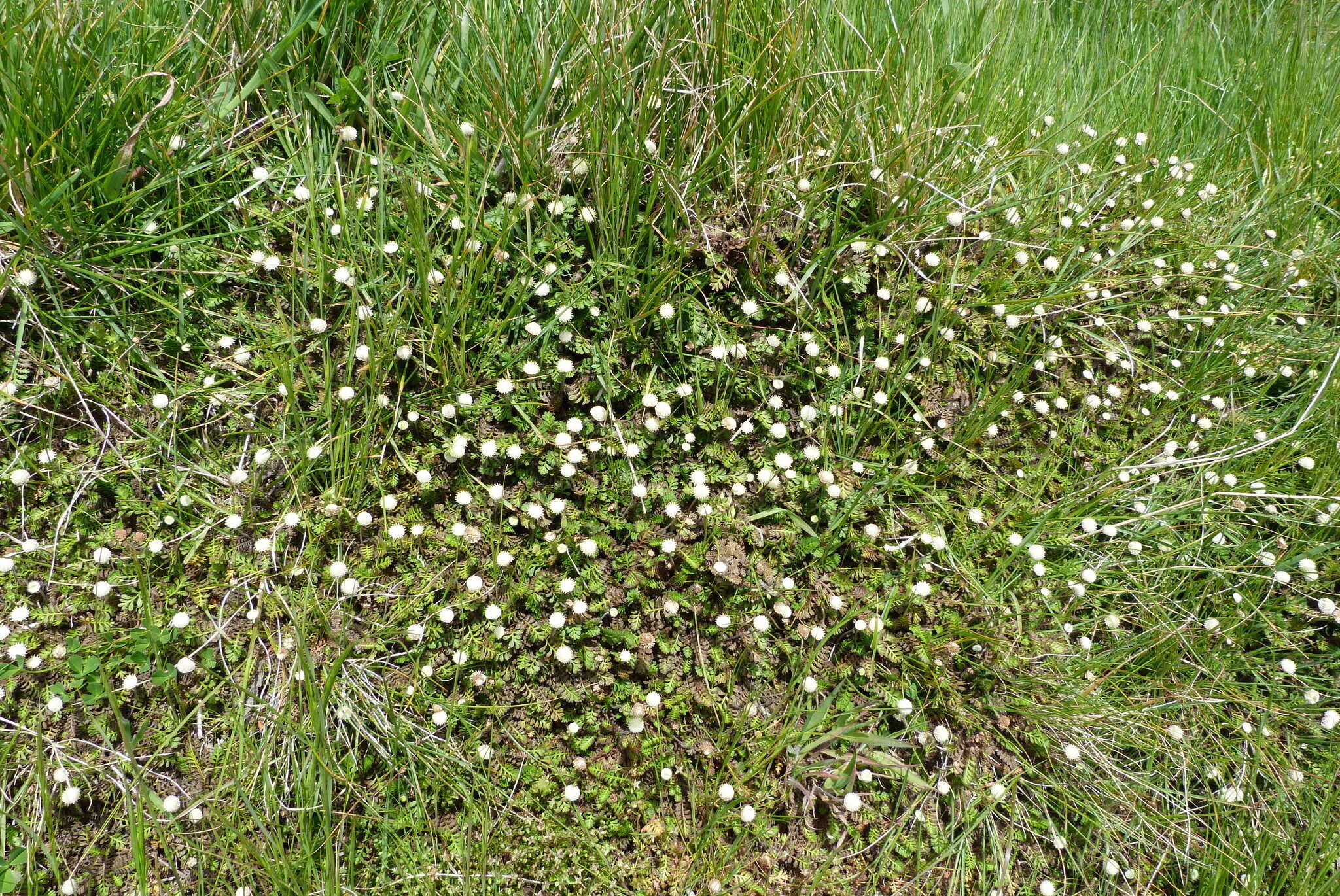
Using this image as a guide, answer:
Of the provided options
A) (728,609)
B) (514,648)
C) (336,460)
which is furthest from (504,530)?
(728,609)

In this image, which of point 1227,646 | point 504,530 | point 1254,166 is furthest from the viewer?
point 1254,166

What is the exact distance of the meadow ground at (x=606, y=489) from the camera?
2078 millimetres

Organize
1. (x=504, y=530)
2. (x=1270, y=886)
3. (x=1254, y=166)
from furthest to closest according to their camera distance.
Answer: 1. (x=1254, y=166)
2. (x=504, y=530)
3. (x=1270, y=886)

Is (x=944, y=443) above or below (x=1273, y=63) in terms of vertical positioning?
below

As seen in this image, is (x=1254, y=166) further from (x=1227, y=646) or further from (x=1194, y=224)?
(x=1227, y=646)

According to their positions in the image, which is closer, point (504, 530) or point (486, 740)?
point (486, 740)

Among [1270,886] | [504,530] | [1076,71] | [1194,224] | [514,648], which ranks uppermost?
[1076,71]

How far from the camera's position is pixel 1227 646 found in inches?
97.0

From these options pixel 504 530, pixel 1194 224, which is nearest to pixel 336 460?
pixel 504 530

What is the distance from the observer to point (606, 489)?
2.39m

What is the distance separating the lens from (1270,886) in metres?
2.12

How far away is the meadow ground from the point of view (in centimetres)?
208

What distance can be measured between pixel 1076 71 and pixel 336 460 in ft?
12.3

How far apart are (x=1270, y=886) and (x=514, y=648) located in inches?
86.3
